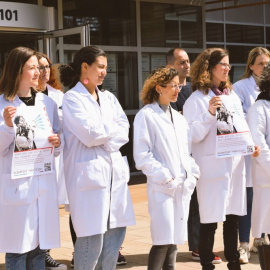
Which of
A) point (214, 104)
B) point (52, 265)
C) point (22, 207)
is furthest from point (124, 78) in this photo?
point (22, 207)

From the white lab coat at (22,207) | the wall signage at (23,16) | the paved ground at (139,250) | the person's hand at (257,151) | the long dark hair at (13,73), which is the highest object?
the wall signage at (23,16)

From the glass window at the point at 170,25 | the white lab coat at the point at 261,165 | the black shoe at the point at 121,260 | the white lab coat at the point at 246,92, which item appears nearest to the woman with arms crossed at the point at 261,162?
the white lab coat at the point at 261,165

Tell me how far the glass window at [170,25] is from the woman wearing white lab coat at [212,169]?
7.54m

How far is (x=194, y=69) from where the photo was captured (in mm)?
6012

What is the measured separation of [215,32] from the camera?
607 inches

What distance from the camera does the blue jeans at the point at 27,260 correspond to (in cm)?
460

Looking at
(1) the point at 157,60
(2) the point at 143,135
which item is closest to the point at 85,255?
(2) the point at 143,135

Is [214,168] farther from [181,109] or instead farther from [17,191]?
[17,191]

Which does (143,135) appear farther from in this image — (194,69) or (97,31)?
(97,31)

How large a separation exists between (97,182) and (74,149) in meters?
0.30

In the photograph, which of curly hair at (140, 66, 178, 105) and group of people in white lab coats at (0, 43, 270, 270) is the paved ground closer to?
group of people in white lab coats at (0, 43, 270, 270)

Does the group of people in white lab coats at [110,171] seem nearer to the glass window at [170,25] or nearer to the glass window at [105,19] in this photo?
the glass window at [105,19]

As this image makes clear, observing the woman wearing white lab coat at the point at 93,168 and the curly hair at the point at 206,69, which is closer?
the woman wearing white lab coat at the point at 93,168

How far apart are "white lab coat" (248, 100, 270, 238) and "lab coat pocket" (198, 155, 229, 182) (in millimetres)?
250
